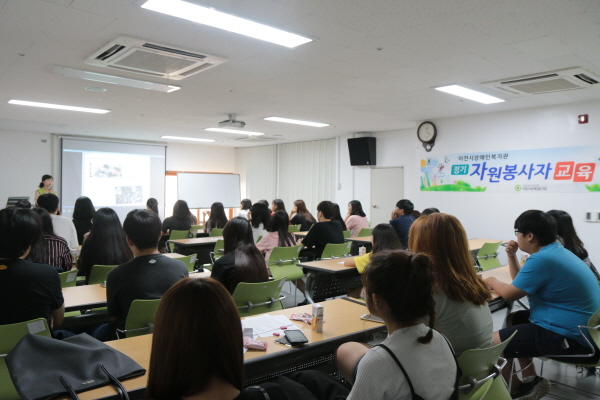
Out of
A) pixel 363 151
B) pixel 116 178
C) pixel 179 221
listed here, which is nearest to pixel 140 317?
pixel 179 221

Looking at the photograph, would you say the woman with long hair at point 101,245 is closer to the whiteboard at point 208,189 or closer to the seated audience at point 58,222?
the seated audience at point 58,222

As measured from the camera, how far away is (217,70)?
4848 millimetres

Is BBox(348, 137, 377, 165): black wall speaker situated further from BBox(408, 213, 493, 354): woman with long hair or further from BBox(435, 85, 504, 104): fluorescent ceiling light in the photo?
BBox(408, 213, 493, 354): woman with long hair

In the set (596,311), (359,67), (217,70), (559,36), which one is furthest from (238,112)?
(596,311)

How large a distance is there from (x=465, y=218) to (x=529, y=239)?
16.9 ft

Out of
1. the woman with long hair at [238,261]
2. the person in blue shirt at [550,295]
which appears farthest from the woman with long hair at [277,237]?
the person in blue shirt at [550,295]

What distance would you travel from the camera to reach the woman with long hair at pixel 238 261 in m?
2.99

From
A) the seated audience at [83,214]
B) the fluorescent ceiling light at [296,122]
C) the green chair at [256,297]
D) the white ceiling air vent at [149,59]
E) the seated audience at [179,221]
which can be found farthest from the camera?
the fluorescent ceiling light at [296,122]

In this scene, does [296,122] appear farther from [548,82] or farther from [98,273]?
[98,273]

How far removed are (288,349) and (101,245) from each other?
229 cm

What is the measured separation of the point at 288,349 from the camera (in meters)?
1.96

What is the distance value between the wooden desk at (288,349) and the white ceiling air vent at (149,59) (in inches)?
112

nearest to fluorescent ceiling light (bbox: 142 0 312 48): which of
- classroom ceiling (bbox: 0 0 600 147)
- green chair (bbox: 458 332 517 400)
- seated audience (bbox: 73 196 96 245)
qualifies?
classroom ceiling (bbox: 0 0 600 147)

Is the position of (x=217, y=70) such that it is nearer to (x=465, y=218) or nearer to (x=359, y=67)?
(x=359, y=67)
